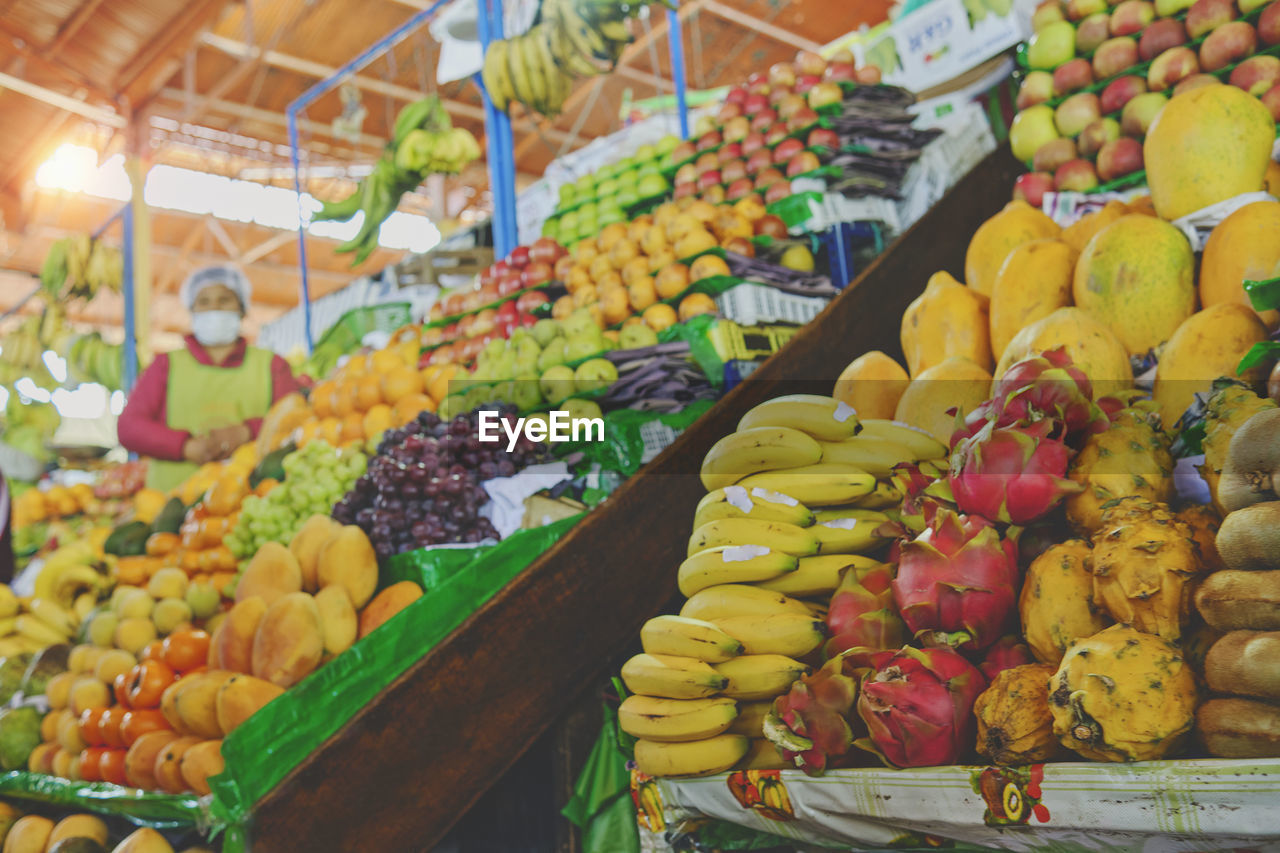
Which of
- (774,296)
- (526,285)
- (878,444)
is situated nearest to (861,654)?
(878,444)

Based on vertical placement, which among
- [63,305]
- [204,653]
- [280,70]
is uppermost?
[280,70]

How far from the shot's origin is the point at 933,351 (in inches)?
69.9

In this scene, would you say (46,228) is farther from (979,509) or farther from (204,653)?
(979,509)

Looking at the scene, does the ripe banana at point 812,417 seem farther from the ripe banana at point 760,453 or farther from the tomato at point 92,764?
the tomato at point 92,764

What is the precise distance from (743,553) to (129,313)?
309 inches

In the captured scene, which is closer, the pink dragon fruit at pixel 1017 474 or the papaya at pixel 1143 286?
the pink dragon fruit at pixel 1017 474

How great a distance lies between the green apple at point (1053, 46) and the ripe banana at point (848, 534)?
2425mm

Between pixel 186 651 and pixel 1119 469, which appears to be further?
pixel 186 651

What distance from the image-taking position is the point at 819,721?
105cm

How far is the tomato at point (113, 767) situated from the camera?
2.05m

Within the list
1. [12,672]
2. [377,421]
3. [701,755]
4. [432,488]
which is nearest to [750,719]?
[701,755]

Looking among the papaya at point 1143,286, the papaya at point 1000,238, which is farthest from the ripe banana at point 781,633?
the papaya at point 1000,238

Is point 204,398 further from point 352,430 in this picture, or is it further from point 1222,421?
point 1222,421

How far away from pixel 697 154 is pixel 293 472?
7.56ft
